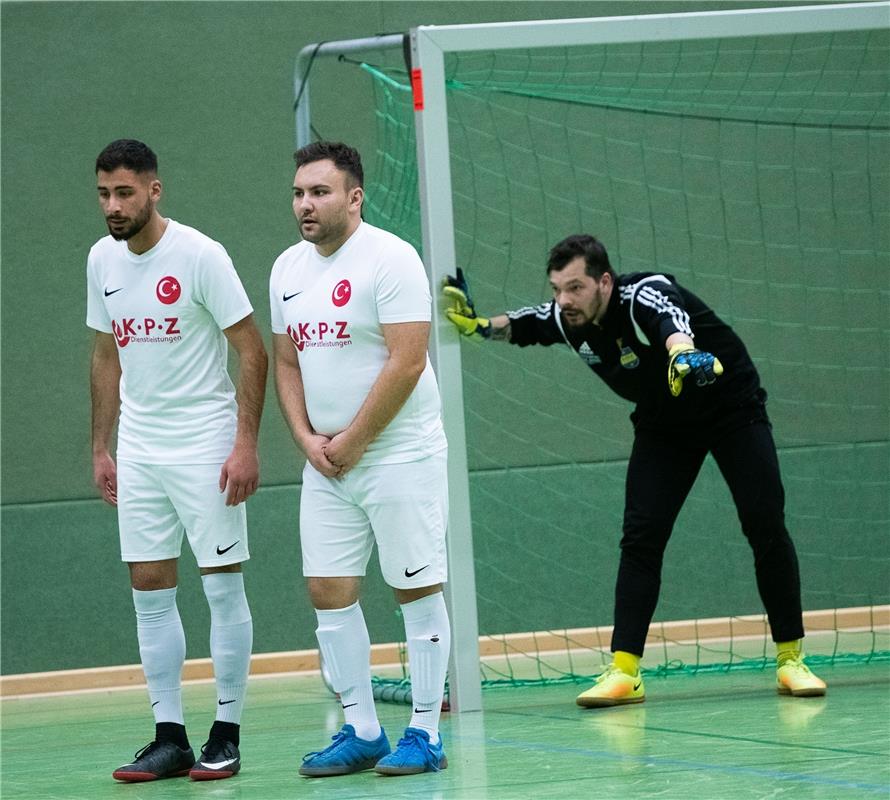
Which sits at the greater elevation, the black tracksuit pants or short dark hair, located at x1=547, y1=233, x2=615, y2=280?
short dark hair, located at x1=547, y1=233, x2=615, y2=280

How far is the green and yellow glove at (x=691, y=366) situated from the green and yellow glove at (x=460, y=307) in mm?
902

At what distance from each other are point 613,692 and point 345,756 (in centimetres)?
153

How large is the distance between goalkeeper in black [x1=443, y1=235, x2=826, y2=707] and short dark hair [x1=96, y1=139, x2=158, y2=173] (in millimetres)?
1489

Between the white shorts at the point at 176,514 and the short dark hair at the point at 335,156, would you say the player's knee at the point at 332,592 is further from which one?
the short dark hair at the point at 335,156

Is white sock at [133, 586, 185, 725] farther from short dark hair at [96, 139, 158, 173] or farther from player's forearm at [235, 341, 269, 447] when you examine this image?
short dark hair at [96, 139, 158, 173]

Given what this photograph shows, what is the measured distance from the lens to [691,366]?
14.3ft

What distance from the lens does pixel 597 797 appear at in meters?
3.26

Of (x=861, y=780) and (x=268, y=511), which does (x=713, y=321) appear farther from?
(x=268, y=511)

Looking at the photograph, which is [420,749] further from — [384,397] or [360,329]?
[360,329]

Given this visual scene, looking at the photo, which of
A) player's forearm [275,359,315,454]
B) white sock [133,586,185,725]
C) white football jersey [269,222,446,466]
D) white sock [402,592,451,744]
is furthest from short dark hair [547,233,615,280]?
white sock [133,586,185,725]

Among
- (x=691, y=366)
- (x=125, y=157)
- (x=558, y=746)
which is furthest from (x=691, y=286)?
(x=125, y=157)

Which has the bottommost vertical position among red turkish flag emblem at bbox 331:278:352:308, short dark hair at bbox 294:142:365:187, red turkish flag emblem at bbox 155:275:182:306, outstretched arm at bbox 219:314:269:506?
outstretched arm at bbox 219:314:269:506

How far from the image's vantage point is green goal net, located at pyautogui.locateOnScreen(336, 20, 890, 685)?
763cm

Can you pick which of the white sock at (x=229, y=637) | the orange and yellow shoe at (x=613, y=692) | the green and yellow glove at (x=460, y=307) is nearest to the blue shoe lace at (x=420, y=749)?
the white sock at (x=229, y=637)
